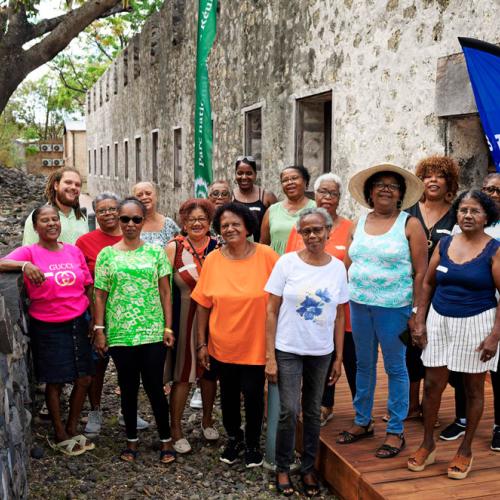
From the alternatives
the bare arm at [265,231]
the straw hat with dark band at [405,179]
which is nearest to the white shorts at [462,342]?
the straw hat with dark band at [405,179]

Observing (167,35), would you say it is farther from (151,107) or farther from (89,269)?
(89,269)

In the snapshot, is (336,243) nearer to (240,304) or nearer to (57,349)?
(240,304)

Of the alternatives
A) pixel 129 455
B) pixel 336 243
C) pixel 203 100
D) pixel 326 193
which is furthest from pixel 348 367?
pixel 203 100

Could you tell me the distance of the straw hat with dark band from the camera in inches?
141

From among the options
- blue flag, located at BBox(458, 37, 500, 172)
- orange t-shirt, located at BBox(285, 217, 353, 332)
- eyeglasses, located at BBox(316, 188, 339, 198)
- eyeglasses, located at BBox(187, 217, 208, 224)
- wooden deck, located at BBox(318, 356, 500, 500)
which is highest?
blue flag, located at BBox(458, 37, 500, 172)

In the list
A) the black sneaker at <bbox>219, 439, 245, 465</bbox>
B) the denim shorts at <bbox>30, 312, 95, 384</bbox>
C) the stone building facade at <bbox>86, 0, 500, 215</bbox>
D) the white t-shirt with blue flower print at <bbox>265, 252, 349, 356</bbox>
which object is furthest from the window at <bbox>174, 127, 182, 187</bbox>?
the white t-shirt with blue flower print at <bbox>265, 252, 349, 356</bbox>

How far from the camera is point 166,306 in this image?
4.09 meters

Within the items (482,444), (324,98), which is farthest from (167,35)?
(482,444)

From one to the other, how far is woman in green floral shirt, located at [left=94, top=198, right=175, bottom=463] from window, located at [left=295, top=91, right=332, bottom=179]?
4.68 m

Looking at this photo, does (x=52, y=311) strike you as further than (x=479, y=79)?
Yes

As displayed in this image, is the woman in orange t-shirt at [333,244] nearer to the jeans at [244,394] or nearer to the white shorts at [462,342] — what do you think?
the jeans at [244,394]

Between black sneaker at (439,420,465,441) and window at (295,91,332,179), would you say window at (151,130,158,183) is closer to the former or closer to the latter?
window at (295,91,332,179)

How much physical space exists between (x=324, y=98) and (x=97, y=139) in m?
26.4

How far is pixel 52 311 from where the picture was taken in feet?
13.5
